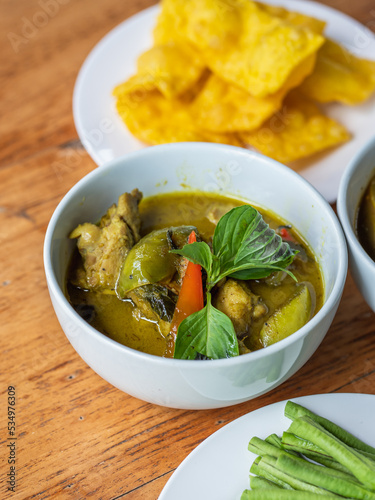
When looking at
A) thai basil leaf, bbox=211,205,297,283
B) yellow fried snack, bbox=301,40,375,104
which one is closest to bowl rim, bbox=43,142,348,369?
thai basil leaf, bbox=211,205,297,283

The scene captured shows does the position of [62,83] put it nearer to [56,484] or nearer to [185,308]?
[185,308]

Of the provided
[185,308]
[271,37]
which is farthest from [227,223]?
[271,37]

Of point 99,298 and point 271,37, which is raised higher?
point 271,37

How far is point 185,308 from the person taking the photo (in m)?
1.80

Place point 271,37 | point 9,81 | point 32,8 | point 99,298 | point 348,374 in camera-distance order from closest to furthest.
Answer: point 99,298, point 348,374, point 271,37, point 9,81, point 32,8

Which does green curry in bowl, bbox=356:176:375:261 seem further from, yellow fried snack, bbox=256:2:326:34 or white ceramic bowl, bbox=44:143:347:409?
yellow fried snack, bbox=256:2:326:34

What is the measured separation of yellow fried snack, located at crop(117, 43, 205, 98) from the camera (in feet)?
8.80

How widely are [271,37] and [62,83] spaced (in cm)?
121

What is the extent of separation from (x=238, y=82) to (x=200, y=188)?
2.22 ft

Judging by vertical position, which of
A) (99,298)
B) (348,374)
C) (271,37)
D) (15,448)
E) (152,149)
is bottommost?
(15,448)

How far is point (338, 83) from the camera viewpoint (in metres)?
2.78

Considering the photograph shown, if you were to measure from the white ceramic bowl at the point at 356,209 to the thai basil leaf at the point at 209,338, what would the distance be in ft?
1.72

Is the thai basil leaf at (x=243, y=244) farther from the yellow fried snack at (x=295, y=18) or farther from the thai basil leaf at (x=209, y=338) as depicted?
the yellow fried snack at (x=295, y=18)

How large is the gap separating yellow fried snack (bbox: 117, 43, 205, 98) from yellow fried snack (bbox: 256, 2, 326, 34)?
0.45 m
